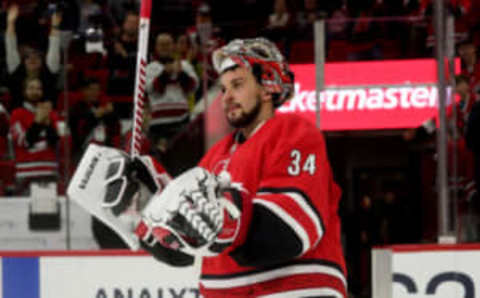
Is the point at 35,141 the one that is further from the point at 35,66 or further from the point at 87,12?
the point at 87,12

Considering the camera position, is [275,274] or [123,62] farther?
[123,62]

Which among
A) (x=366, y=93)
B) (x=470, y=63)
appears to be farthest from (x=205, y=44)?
(x=470, y=63)

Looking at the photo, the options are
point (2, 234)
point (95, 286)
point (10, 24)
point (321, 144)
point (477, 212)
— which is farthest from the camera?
point (10, 24)

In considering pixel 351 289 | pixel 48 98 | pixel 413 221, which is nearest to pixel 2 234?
pixel 48 98

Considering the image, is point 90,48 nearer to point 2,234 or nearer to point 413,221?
point 2,234

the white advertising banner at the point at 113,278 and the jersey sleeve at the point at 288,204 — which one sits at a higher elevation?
the jersey sleeve at the point at 288,204

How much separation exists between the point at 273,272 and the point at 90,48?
2.99m

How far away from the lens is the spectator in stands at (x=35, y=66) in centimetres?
453

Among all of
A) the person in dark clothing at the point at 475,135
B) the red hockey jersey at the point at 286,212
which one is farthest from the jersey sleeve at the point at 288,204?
the person in dark clothing at the point at 475,135

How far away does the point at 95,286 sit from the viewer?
3.25m

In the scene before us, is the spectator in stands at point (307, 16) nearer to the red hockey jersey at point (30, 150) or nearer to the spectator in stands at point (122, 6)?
the spectator in stands at point (122, 6)

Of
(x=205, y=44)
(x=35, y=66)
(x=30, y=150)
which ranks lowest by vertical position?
(x=30, y=150)

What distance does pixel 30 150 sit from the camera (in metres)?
4.48

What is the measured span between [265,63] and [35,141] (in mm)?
2782
